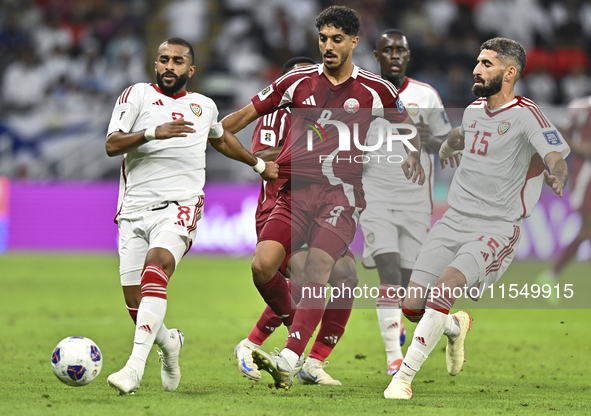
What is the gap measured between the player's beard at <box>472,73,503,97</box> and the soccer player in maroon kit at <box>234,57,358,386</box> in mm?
1538

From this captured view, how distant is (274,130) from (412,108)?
132cm

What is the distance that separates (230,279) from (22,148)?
5747 mm

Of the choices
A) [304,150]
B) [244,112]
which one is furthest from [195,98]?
[304,150]

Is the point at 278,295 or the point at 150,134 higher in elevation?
the point at 150,134

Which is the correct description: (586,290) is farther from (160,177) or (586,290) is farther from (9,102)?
(9,102)

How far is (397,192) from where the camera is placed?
7.43 m

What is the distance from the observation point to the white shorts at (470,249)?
5555 millimetres

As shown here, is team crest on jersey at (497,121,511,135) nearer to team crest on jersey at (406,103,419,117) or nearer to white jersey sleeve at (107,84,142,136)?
team crest on jersey at (406,103,419,117)

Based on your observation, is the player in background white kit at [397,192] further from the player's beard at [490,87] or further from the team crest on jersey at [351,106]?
the player's beard at [490,87]

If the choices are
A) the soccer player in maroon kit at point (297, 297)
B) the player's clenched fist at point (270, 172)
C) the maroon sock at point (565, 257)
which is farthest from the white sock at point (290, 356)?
the maroon sock at point (565, 257)

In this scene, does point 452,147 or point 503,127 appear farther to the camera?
point 452,147

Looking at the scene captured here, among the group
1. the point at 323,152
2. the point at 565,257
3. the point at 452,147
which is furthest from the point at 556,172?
the point at 565,257

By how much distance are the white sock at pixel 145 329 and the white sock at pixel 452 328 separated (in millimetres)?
2001

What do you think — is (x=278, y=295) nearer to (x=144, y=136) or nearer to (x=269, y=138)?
(x=269, y=138)
